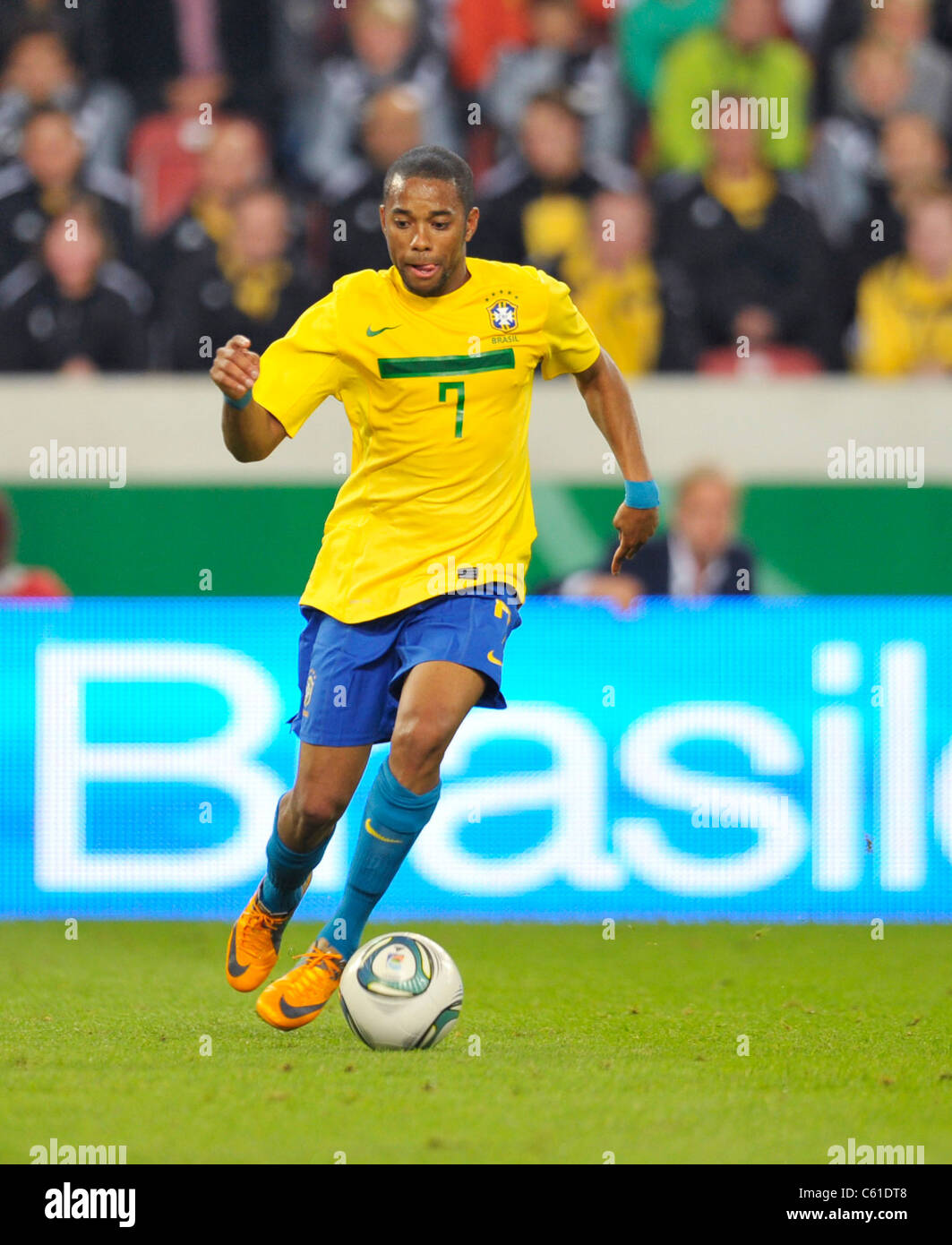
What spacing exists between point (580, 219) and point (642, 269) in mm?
408

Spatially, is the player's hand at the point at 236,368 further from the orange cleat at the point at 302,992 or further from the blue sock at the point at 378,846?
the orange cleat at the point at 302,992

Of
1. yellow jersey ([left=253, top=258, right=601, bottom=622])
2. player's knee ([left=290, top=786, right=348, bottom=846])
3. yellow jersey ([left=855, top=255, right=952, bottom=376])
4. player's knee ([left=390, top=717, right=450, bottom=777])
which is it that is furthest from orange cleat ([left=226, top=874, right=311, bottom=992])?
yellow jersey ([left=855, top=255, right=952, bottom=376])

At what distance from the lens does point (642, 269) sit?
365 inches

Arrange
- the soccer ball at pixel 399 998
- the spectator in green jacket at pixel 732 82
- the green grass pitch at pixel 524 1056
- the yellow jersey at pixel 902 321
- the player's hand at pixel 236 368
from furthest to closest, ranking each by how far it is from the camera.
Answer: the spectator in green jacket at pixel 732 82 → the yellow jersey at pixel 902 321 → the soccer ball at pixel 399 998 → the player's hand at pixel 236 368 → the green grass pitch at pixel 524 1056

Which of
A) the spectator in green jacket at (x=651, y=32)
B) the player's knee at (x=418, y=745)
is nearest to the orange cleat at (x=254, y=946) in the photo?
the player's knee at (x=418, y=745)

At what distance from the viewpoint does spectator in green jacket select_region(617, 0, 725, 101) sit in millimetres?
9812

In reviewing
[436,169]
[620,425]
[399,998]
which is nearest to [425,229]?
[436,169]

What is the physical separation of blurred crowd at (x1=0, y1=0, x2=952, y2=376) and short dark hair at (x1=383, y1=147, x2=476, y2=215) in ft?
14.0

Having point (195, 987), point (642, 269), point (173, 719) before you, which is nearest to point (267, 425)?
point (195, 987)

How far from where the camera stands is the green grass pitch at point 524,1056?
12.2 ft

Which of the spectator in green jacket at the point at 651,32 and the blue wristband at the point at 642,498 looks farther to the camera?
the spectator in green jacket at the point at 651,32

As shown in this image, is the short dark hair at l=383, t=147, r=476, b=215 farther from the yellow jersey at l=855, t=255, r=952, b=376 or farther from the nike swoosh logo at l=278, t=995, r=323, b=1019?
the yellow jersey at l=855, t=255, r=952, b=376
